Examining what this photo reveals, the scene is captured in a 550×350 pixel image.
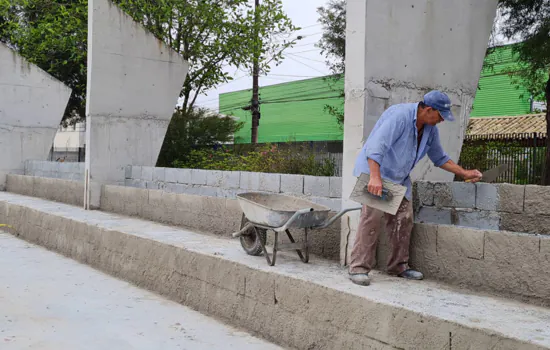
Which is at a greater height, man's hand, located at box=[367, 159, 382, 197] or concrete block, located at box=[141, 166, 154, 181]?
man's hand, located at box=[367, 159, 382, 197]

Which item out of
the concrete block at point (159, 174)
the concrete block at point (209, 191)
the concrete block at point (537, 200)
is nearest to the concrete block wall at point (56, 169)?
the concrete block at point (159, 174)

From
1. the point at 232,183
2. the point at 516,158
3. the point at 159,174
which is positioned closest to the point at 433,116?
the point at 232,183

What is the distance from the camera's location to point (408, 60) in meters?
5.32

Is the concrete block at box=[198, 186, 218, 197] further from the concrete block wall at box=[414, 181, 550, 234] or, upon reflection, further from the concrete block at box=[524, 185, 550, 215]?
the concrete block at box=[524, 185, 550, 215]

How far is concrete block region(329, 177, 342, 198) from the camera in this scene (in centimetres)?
650

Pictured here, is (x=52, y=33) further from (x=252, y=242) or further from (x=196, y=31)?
(x=252, y=242)

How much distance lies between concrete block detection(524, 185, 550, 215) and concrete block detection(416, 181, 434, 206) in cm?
84

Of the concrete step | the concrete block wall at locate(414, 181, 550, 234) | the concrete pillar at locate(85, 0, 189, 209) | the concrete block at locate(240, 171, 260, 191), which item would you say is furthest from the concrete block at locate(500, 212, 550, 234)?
the concrete pillar at locate(85, 0, 189, 209)

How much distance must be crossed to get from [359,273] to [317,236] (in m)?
1.28

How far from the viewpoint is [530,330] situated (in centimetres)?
322

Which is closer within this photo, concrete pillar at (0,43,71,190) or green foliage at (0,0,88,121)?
concrete pillar at (0,43,71,190)

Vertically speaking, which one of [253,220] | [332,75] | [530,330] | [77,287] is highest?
[332,75]

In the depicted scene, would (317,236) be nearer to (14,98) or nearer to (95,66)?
(95,66)

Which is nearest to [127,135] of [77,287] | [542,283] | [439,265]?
[77,287]
